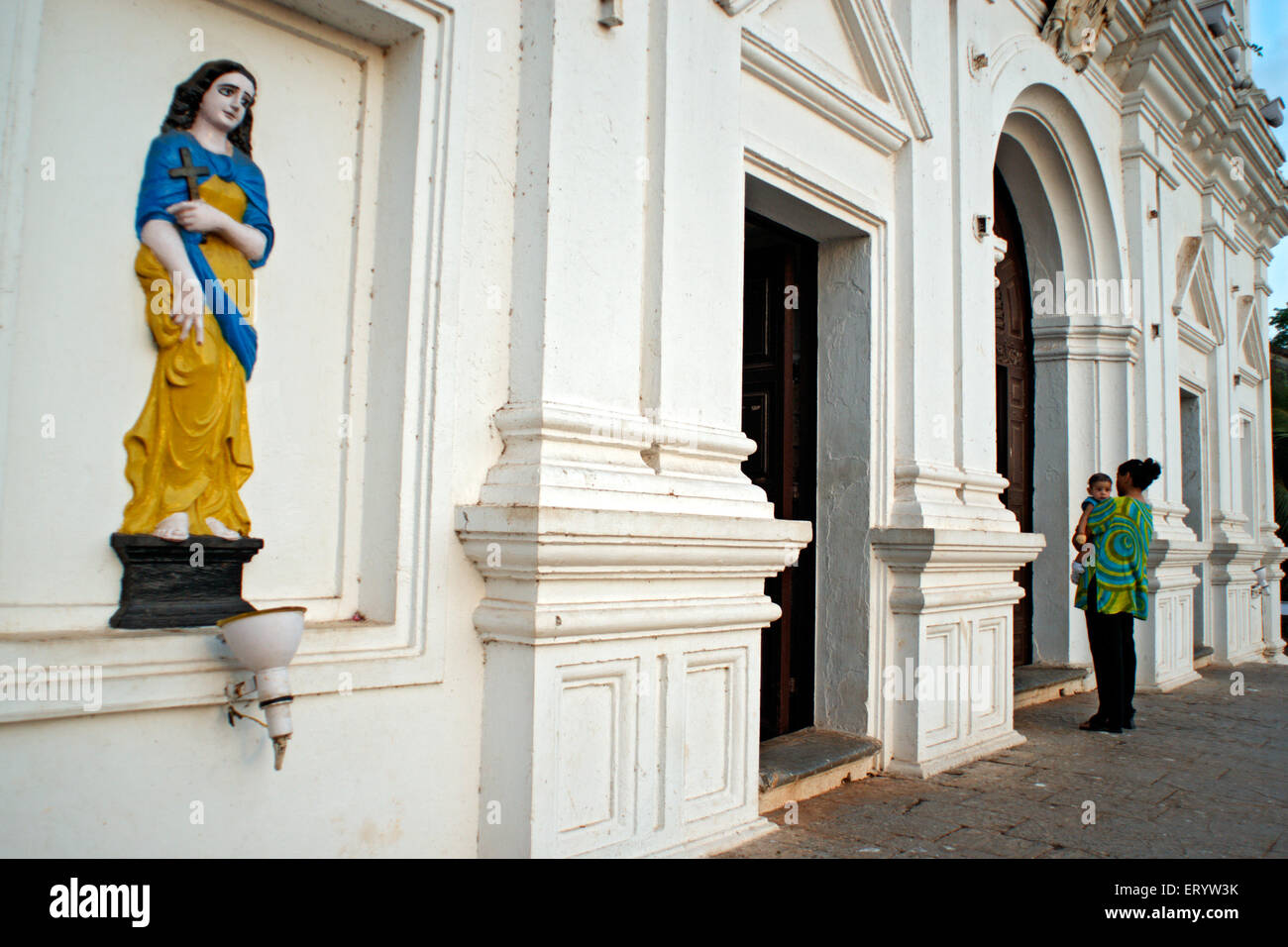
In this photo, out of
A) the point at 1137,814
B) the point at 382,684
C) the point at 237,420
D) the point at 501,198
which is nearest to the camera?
the point at 237,420

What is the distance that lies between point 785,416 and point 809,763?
1.81 metres

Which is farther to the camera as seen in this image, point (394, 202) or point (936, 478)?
point (936, 478)

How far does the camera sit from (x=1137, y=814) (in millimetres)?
4320

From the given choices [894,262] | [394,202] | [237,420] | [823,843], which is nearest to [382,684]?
[237,420]

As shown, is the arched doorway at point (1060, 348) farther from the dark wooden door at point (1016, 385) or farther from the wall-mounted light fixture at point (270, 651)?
the wall-mounted light fixture at point (270, 651)

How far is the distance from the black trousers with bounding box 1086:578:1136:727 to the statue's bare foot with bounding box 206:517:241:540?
5.13 m

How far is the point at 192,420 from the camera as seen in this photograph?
2.67 meters

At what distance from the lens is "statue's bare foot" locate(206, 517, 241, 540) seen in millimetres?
2699

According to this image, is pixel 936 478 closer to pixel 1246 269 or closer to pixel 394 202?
pixel 394 202

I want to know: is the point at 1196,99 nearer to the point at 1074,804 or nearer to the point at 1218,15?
the point at 1218,15

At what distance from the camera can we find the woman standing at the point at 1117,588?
595 cm

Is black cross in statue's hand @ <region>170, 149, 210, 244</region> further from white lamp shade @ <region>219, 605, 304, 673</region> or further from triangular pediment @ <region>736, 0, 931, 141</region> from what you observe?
triangular pediment @ <region>736, 0, 931, 141</region>

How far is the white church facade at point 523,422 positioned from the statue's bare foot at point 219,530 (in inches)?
7.5
